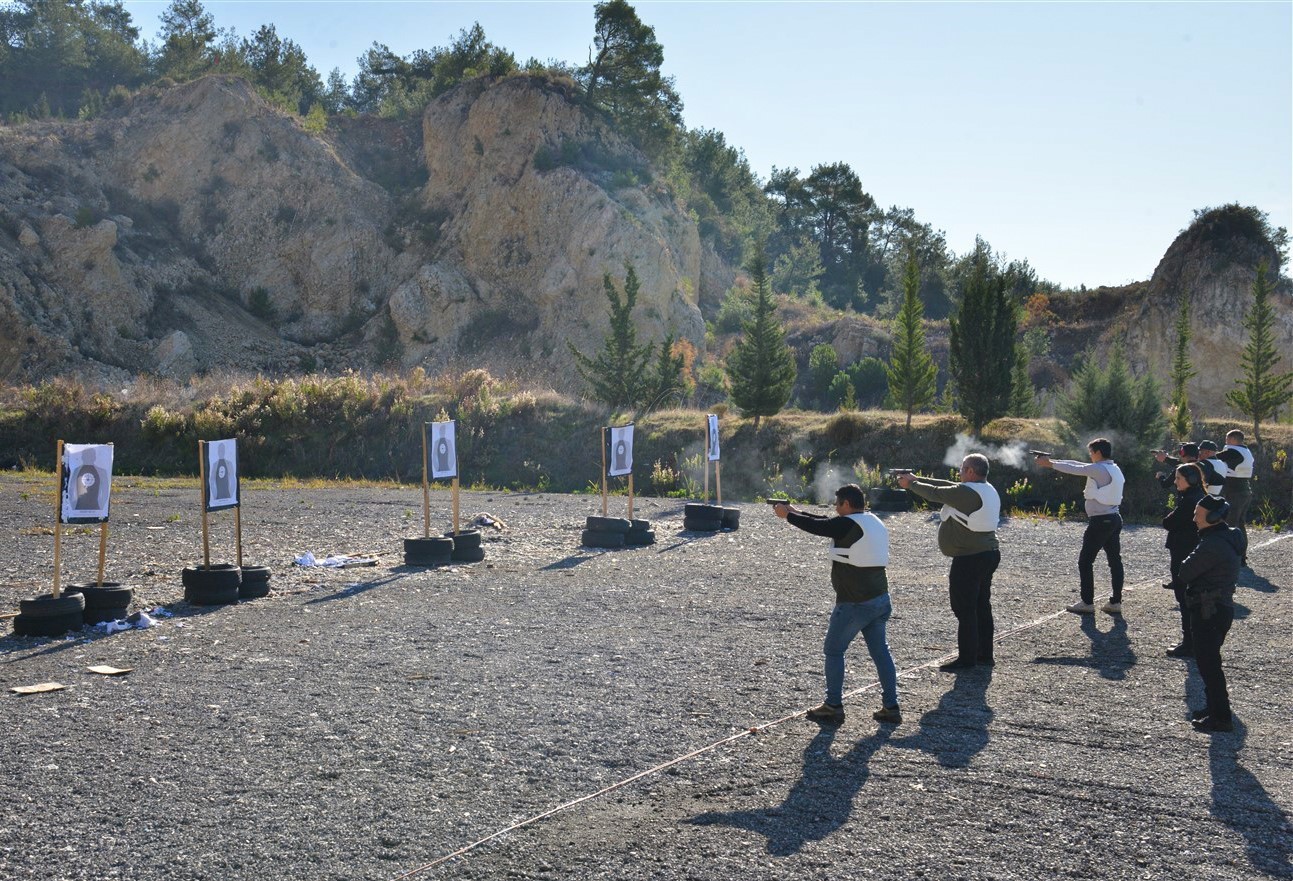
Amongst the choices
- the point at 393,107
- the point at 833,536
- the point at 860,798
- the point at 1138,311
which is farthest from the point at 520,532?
the point at 393,107

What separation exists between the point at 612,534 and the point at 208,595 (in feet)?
23.1

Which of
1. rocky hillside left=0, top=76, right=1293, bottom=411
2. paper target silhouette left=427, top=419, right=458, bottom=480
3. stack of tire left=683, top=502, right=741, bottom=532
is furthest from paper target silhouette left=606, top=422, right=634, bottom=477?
rocky hillside left=0, top=76, right=1293, bottom=411

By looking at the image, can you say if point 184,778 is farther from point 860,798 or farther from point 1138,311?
point 1138,311

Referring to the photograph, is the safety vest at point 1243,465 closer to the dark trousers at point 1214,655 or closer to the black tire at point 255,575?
the dark trousers at point 1214,655

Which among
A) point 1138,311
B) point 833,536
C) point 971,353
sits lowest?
point 833,536

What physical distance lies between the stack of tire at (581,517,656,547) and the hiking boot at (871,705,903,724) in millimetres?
10502

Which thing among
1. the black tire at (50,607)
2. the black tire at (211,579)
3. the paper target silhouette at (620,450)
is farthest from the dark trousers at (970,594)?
the paper target silhouette at (620,450)

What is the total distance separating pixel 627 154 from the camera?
60312 millimetres

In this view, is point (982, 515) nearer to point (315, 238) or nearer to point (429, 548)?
point (429, 548)

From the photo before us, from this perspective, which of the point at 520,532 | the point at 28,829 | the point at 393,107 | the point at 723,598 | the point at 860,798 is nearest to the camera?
the point at 28,829

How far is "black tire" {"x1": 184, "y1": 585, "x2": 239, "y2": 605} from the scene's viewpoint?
1299 centimetres

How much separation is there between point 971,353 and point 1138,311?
81.2ft

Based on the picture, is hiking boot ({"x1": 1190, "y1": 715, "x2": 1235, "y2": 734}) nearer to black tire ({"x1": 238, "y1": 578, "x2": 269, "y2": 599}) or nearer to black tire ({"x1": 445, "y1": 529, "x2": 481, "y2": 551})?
black tire ({"x1": 238, "y1": 578, "x2": 269, "y2": 599})

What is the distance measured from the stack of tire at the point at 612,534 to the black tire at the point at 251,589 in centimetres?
606
